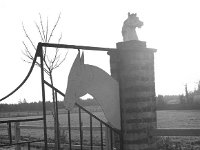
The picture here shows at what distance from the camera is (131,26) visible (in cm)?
347

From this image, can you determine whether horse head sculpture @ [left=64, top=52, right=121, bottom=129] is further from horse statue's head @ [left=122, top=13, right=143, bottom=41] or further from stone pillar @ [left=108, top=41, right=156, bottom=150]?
horse statue's head @ [left=122, top=13, right=143, bottom=41]

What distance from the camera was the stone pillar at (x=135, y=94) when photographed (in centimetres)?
336

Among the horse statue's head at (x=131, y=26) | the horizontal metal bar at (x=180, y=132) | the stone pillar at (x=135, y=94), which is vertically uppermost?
the horse statue's head at (x=131, y=26)

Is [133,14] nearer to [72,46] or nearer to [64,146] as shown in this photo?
[72,46]

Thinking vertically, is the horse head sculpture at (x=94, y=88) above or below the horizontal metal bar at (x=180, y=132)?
above

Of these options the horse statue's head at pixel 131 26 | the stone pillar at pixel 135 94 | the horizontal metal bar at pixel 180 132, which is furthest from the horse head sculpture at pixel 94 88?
the horizontal metal bar at pixel 180 132

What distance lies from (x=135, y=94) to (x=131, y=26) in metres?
0.77

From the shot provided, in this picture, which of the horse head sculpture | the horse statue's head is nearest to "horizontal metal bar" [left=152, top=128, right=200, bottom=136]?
the horse head sculpture

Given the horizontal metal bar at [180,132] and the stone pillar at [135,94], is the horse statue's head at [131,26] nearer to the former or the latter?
the stone pillar at [135,94]

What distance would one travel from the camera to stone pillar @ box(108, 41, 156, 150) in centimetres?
336

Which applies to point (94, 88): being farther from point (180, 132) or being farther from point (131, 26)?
point (180, 132)

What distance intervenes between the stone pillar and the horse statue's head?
0.10 meters

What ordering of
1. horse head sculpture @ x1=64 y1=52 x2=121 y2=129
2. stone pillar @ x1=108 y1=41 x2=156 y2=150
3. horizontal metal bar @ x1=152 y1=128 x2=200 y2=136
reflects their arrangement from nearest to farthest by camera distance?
horse head sculpture @ x1=64 y1=52 x2=121 y2=129, stone pillar @ x1=108 y1=41 x2=156 y2=150, horizontal metal bar @ x1=152 y1=128 x2=200 y2=136

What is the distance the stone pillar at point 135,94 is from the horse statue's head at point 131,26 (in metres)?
0.10
